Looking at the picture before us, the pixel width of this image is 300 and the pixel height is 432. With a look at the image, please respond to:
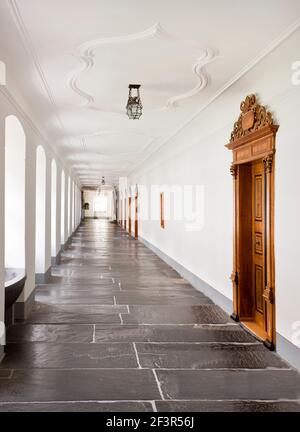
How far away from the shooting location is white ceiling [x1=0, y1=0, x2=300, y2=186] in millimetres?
3762

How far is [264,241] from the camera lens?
17.7ft

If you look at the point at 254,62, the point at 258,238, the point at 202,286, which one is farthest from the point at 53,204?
the point at 254,62

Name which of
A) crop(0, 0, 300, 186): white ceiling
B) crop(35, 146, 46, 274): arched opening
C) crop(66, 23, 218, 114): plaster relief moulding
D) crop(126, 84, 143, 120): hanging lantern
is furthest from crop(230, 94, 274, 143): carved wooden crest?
crop(35, 146, 46, 274): arched opening

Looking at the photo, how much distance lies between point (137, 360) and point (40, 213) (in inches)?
173

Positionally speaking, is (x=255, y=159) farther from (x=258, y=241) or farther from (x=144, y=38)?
(x=144, y=38)

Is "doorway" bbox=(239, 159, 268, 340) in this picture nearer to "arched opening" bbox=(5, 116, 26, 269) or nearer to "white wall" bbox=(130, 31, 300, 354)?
"white wall" bbox=(130, 31, 300, 354)

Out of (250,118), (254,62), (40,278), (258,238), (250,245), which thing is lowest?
(40,278)

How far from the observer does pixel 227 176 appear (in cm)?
668

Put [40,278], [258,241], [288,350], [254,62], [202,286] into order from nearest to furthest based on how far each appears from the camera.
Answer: [288,350]
[254,62]
[258,241]
[202,286]
[40,278]

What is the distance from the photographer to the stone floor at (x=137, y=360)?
3.65 meters

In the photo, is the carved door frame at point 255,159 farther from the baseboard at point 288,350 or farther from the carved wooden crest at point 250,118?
the baseboard at point 288,350

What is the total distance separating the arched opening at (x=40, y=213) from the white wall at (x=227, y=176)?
2876mm

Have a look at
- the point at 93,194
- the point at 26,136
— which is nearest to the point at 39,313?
the point at 26,136

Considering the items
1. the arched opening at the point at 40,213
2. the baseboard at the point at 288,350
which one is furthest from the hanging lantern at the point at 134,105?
the baseboard at the point at 288,350
